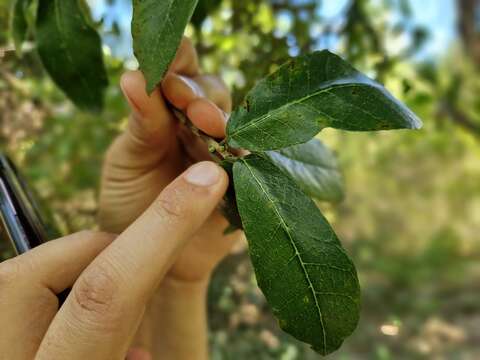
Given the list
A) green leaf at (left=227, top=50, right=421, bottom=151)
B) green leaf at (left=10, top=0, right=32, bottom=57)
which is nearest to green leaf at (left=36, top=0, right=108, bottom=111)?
green leaf at (left=10, top=0, right=32, bottom=57)

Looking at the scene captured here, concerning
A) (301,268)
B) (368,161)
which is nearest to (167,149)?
(301,268)

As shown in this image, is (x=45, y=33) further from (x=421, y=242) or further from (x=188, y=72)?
(x=421, y=242)

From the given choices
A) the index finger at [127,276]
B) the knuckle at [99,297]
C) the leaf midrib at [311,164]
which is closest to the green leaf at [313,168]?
the leaf midrib at [311,164]

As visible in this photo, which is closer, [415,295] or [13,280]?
[13,280]

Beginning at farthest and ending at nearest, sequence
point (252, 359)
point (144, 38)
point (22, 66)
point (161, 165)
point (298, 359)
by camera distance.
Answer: point (298, 359) → point (252, 359) → point (22, 66) → point (161, 165) → point (144, 38)

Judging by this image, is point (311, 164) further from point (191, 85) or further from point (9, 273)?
point (9, 273)

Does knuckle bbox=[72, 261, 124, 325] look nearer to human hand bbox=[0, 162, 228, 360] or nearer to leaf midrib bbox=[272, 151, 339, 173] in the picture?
human hand bbox=[0, 162, 228, 360]

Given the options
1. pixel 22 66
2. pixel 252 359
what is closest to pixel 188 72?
pixel 22 66
